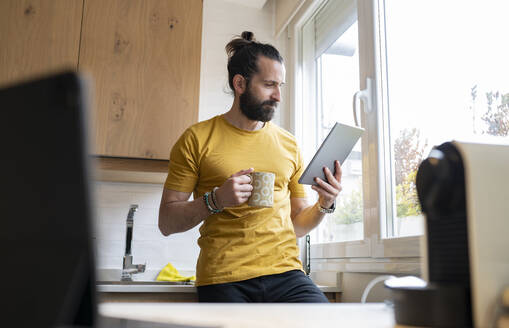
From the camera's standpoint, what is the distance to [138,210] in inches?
99.5

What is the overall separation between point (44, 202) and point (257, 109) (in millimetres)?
1515

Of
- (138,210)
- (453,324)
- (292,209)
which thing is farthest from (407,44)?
(138,210)

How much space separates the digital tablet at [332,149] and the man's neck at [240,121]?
43cm

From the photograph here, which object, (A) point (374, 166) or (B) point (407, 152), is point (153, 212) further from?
(B) point (407, 152)

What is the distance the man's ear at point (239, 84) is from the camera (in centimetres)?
199

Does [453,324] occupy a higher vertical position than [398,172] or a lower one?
lower

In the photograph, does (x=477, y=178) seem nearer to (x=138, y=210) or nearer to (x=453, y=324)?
(x=453, y=324)

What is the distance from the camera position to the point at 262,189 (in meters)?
1.43

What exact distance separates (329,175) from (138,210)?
4.29ft

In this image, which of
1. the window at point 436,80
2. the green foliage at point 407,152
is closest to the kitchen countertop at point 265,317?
the window at point 436,80

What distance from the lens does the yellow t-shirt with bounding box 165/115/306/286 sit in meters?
1.62

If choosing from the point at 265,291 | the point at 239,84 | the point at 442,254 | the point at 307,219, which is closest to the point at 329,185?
the point at 307,219

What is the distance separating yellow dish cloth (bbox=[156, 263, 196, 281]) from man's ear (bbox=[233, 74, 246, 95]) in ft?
3.26

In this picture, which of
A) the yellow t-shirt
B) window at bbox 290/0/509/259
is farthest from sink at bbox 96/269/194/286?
window at bbox 290/0/509/259
